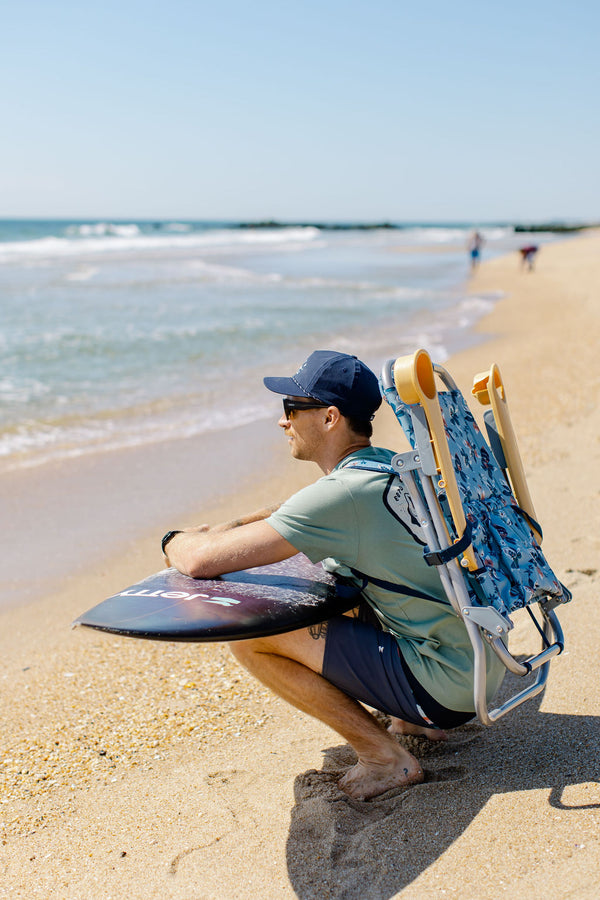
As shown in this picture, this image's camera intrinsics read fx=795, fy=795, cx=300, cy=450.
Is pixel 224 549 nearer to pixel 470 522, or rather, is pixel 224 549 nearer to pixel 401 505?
pixel 401 505

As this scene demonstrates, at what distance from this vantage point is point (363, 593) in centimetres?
262

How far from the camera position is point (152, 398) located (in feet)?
29.9

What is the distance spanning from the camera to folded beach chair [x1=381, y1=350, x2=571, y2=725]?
2211 millimetres

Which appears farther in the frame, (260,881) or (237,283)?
(237,283)

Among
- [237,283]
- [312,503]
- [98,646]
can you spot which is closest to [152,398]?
[98,646]

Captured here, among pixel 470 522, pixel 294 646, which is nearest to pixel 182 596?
pixel 294 646

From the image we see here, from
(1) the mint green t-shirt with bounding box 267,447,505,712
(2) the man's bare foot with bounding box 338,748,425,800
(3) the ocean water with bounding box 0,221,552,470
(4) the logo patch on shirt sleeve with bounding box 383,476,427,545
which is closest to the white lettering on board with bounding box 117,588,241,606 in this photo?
(1) the mint green t-shirt with bounding box 267,447,505,712

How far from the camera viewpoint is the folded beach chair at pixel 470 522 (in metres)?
2.21

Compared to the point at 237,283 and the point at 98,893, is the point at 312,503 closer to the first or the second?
the point at 98,893

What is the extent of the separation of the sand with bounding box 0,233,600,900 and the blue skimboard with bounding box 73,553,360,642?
0.62m

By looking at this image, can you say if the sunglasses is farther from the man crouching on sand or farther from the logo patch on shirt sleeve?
the logo patch on shirt sleeve

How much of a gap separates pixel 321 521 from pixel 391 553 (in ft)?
0.79

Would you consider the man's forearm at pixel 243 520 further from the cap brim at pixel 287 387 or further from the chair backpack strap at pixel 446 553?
the chair backpack strap at pixel 446 553

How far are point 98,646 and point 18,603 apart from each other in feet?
2.72
